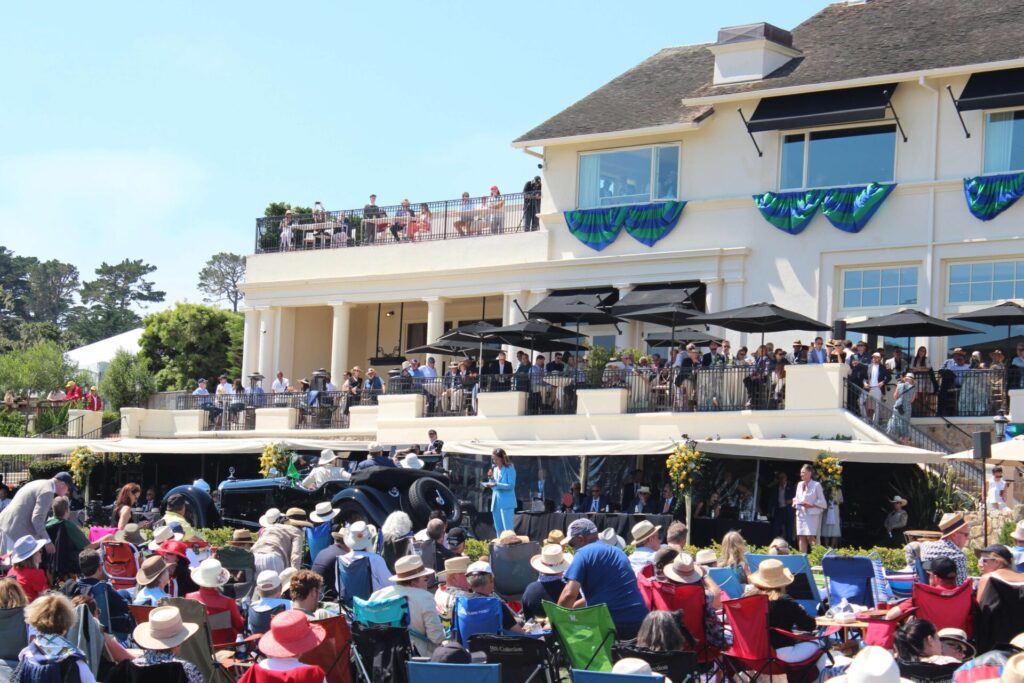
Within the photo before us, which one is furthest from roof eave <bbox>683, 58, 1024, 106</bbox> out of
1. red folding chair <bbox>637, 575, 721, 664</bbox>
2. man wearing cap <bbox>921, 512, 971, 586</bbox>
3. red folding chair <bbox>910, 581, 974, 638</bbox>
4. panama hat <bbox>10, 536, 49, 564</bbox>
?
panama hat <bbox>10, 536, 49, 564</bbox>

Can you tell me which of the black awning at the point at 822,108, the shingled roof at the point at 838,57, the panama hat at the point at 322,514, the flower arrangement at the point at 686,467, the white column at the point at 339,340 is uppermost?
the shingled roof at the point at 838,57

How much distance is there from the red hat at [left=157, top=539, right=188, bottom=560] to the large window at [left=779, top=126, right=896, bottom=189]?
20655mm

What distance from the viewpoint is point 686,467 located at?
23.5 metres

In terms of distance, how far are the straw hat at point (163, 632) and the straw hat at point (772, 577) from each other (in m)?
4.51

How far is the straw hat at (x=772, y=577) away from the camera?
11898mm

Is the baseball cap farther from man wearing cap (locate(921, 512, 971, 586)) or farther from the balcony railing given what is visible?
the balcony railing

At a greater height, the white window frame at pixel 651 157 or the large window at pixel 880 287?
the white window frame at pixel 651 157

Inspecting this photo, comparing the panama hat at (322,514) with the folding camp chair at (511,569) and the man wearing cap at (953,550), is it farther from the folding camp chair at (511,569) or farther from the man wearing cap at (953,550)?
the man wearing cap at (953,550)

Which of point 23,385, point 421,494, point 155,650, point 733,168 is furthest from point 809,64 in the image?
point 23,385

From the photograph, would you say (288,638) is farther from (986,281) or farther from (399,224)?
(399,224)

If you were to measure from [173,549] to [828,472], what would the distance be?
1166 centimetres

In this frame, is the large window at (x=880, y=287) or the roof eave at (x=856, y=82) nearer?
the roof eave at (x=856, y=82)

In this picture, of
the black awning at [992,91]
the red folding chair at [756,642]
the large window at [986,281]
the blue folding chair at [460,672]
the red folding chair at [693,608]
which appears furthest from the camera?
the large window at [986,281]

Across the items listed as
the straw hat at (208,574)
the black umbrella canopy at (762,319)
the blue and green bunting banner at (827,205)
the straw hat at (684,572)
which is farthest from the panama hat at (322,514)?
the blue and green bunting banner at (827,205)
